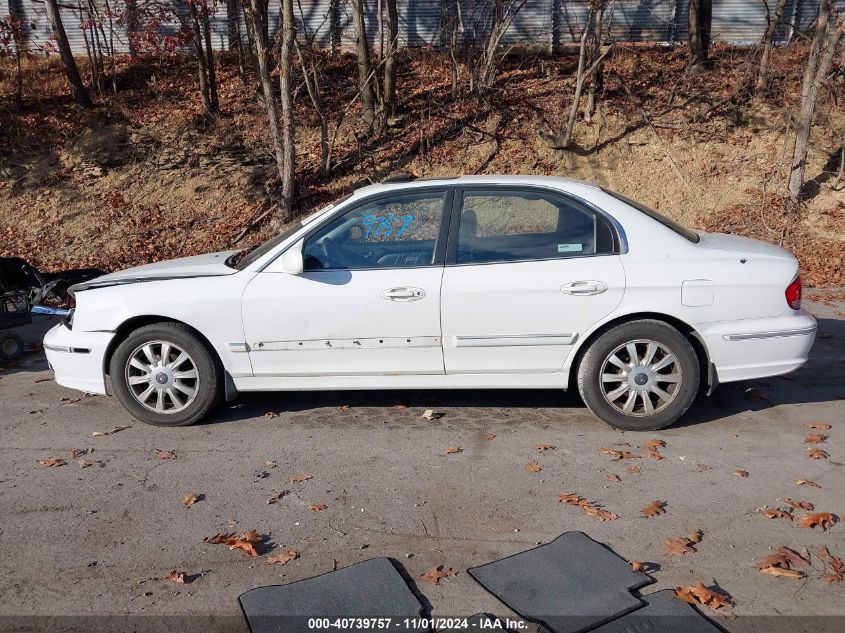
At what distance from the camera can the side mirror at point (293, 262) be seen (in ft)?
17.2

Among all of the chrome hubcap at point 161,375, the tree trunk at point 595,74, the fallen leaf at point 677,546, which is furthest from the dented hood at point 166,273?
the tree trunk at point 595,74

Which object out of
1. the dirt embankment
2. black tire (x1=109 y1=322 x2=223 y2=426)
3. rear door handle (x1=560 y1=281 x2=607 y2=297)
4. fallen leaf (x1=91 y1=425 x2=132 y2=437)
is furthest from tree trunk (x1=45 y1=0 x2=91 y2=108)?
rear door handle (x1=560 y1=281 x2=607 y2=297)

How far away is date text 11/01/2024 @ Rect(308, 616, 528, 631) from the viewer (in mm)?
3229

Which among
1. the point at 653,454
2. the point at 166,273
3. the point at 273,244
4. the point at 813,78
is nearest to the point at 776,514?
the point at 653,454

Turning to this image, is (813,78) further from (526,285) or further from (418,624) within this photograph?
(418,624)

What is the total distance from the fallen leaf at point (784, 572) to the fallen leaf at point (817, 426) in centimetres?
208

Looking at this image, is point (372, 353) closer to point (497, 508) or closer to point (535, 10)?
point (497, 508)

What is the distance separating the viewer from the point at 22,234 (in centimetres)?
Result: 1318

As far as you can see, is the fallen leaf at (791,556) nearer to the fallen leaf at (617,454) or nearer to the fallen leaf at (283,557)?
the fallen leaf at (617,454)

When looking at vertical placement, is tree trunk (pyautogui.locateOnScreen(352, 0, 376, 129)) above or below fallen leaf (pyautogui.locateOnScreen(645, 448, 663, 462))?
above

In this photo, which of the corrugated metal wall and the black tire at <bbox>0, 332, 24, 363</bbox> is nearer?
the black tire at <bbox>0, 332, 24, 363</bbox>

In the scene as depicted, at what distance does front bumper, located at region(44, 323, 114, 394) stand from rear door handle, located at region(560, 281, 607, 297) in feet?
10.5

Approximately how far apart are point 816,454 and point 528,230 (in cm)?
236

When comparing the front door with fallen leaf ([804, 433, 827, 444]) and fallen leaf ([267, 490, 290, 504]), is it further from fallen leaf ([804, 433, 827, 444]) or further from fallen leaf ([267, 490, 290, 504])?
fallen leaf ([804, 433, 827, 444])
